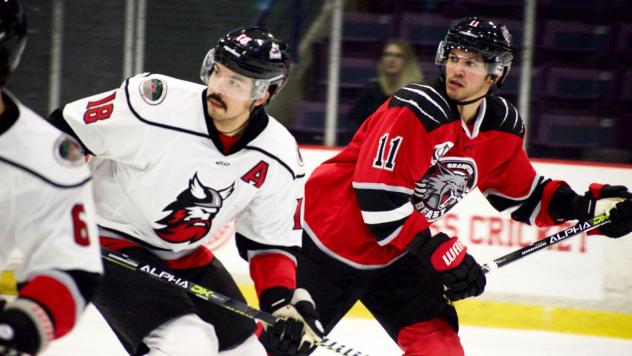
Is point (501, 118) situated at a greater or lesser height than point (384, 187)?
greater

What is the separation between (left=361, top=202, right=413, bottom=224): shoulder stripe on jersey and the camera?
2.61m

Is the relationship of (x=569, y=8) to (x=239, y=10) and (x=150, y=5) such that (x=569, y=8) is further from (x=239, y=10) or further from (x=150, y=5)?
(x=150, y=5)

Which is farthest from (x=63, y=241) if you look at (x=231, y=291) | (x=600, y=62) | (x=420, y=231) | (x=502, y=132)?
(x=600, y=62)

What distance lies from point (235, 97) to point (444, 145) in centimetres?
67

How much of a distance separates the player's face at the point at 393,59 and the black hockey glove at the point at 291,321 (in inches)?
92.5

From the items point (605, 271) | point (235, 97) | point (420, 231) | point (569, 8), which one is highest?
point (569, 8)

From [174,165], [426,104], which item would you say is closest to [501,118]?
[426,104]

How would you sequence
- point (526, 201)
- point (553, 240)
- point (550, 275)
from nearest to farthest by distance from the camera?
point (526, 201)
point (553, 240)
point (550, 275)

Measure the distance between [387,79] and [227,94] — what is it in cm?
237

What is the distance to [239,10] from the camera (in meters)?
4.88

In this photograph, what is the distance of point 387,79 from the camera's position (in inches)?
182

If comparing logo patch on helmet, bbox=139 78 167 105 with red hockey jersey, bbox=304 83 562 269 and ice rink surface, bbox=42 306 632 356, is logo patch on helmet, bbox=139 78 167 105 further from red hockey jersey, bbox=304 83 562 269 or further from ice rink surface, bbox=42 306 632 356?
ice rink surface, bbox=42 306 632 356

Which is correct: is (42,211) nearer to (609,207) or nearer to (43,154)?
(43,154)

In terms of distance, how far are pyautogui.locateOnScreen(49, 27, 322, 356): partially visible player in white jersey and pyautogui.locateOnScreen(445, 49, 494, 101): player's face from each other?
54cm
